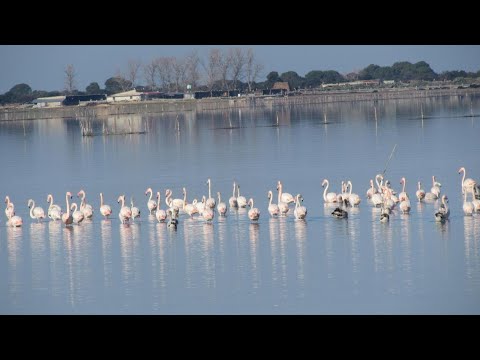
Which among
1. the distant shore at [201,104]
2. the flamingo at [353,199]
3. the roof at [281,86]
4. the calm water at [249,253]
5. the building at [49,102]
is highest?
the roof at [281,86]

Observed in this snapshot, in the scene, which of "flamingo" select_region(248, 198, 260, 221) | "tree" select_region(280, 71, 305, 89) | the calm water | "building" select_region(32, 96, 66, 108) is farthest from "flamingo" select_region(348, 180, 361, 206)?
"tree" select_region(280, 71, 305, 89)

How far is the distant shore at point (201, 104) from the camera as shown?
406 ft

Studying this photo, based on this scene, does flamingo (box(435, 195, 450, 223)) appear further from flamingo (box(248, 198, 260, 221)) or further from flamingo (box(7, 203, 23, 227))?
flamingo (box(7, 203, 23, 227))

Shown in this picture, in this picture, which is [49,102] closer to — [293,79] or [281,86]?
[281,86]

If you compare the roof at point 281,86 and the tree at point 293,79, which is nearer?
the roof at point 281,86

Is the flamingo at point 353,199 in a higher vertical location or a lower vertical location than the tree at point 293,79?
lower

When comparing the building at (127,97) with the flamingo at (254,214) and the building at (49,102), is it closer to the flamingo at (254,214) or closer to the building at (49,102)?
the building at (49,102)

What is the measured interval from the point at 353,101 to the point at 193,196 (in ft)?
325

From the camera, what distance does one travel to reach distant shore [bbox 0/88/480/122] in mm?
123688

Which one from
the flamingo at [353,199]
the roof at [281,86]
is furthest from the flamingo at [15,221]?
the roof at [281,86]

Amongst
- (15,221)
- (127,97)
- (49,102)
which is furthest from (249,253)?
(49,102)

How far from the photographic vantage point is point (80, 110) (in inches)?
5054

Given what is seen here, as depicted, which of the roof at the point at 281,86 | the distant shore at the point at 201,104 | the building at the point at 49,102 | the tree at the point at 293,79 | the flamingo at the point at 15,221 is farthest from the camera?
the tree at the point at 293,79

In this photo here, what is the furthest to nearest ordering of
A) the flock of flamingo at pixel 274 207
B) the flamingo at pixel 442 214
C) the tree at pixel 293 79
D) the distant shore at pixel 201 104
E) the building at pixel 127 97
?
the tree at pixel 293 79, the building at pixel 127 97, the distant shore at pixel 201 104, the flock of flamingo at pixel 274 207, the flamingo at pixel 442 214
